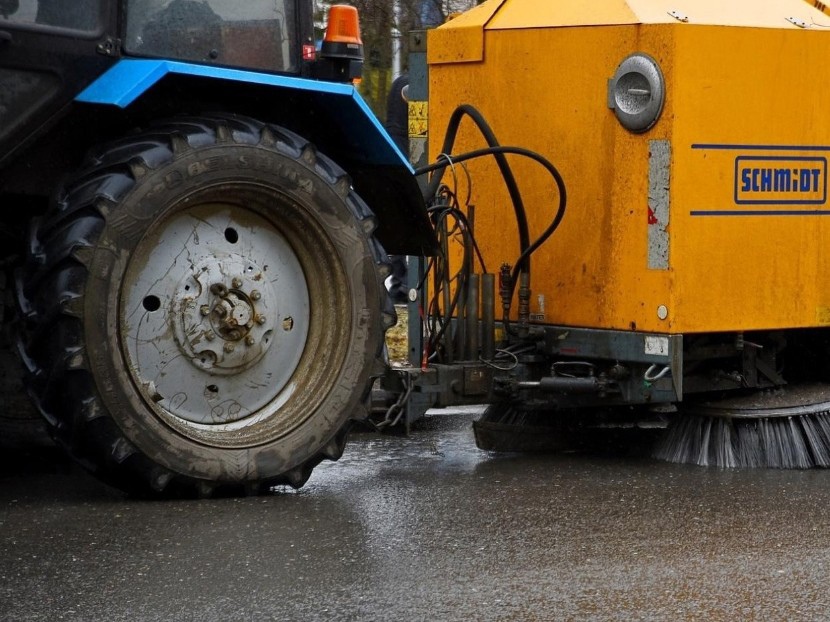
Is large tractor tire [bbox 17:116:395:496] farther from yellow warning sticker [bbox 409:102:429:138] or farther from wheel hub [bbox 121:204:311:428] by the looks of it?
yellow warning sticker [bbox 409:102:429:138]

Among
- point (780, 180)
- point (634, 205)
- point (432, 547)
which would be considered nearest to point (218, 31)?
point (634, 205)

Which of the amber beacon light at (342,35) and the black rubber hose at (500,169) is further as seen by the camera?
the black rubber hose at (500,169)

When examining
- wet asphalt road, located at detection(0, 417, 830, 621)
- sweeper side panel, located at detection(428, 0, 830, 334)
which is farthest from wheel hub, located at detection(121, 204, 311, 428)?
sweeper side panel, located at detection(428, 0, 830, 334)

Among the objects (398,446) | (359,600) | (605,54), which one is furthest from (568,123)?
(359,600)

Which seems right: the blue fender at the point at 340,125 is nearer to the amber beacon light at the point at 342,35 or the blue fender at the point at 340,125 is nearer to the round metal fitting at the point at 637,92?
the amber beacon light at the point at 342,35

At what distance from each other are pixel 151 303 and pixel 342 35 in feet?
3.61

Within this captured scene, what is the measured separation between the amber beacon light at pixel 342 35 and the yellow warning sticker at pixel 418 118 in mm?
1147

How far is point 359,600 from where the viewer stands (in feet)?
11.7

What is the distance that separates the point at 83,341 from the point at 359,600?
123 centimetres

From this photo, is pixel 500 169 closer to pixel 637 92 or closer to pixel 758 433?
pixel 637 92

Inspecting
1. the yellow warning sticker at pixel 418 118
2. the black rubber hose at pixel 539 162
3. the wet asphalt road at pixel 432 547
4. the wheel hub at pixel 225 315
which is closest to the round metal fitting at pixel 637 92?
the black rubber hose at pixel 539 162

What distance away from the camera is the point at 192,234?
471 centimetres

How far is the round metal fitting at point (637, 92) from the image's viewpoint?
17.1 ft

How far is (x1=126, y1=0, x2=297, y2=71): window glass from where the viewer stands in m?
4.63
